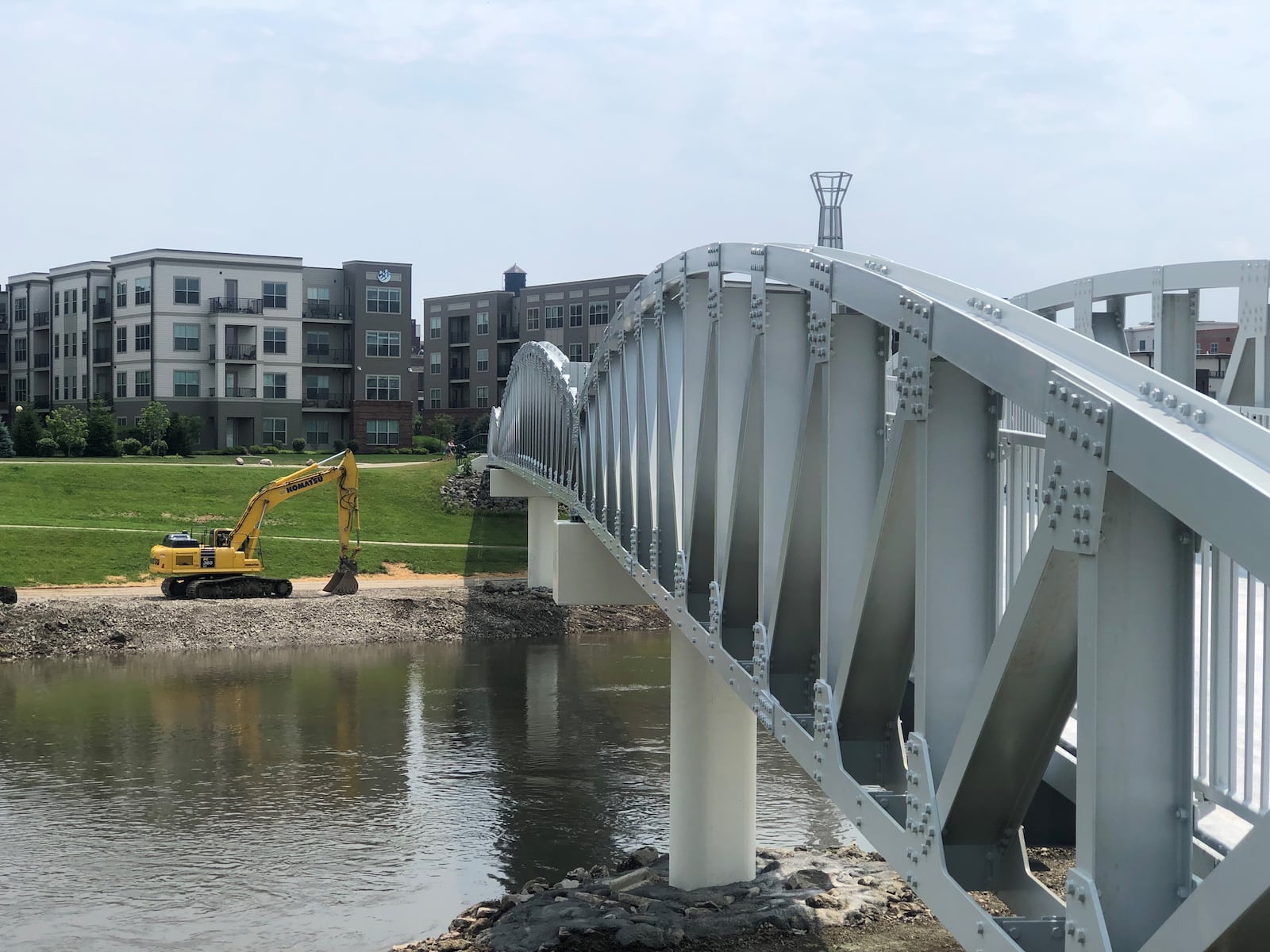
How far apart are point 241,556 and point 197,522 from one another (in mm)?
13114

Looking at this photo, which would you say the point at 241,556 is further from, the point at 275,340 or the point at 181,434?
the point at 275,340

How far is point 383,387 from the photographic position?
92500mm

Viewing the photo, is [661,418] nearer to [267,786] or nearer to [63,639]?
[267,786]

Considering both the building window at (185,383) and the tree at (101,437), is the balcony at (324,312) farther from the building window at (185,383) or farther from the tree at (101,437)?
the tree at (101,437)

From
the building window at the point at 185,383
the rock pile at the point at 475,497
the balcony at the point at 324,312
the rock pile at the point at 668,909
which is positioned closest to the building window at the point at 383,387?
the balcony at the point at 324,312

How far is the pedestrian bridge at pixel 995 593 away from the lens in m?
5.03

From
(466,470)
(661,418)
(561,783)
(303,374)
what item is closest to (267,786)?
(561,783)

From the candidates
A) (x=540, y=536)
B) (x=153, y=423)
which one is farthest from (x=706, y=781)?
(x=153, y=423)

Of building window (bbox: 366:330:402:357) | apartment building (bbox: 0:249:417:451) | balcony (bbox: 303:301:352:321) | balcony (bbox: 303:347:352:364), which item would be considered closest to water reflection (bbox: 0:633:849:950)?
apartment building (bbox: 0:249:417:451)

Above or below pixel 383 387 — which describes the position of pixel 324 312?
above

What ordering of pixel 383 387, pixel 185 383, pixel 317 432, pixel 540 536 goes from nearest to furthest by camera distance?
1. pixel 540 536
2. pixel 185 383
3. pixel 317 432
4. pixel 383 387

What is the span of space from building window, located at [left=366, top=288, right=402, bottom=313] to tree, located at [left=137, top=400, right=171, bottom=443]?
17.3 metres

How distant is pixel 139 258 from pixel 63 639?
1959 inches

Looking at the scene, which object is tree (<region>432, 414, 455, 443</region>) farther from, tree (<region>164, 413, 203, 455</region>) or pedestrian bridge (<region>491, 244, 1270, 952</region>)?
pedestrian bridge (<region>491, 244, 1270, 952</region>)
